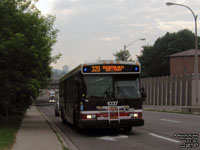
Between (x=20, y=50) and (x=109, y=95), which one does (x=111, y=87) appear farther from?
(x=20, y=50)

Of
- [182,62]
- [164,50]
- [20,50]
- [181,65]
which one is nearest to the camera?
[20,50]

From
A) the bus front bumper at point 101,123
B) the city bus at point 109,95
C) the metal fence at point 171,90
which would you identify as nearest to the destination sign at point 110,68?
the city bus at point 109,95

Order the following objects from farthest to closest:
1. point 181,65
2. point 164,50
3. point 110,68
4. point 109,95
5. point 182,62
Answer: point 164,50
point 181,65
point 182,62
point 110,68
point 109,95

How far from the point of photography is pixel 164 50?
336 feet

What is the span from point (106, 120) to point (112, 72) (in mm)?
1915

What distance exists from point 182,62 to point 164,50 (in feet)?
23.4

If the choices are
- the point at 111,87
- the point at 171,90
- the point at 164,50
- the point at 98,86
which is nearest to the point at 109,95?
the point at 111,87

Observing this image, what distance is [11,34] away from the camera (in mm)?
16844

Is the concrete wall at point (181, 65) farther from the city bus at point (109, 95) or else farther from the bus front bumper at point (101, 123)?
the bus front bumper at point (101, 123)

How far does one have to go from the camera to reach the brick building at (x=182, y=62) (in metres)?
95.0

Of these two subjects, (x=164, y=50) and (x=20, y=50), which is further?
(x=164, y=50)

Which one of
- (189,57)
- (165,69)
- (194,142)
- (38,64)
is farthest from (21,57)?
(165,69)

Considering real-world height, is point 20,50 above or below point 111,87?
above

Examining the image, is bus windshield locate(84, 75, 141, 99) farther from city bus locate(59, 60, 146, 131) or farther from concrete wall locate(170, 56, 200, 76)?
concrete wall locate(170, 56, 200, 76)
